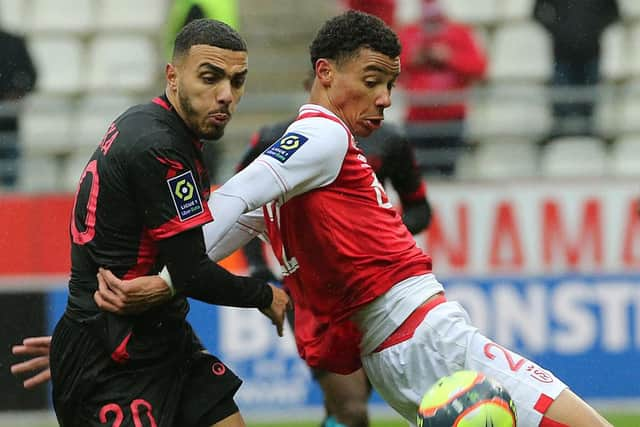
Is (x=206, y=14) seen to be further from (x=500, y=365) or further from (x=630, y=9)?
(x=500, y=365)

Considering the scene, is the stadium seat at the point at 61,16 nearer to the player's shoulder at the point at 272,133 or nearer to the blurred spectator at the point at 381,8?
the blurred spectator at the point at 381,8

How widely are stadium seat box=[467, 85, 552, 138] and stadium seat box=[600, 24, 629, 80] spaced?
0.69m

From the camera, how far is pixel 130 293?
15.3ft

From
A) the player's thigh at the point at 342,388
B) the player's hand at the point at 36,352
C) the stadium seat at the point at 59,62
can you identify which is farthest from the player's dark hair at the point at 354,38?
the stadium seat at the point at 59,62

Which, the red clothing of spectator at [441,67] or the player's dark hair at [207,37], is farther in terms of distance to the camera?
the red clothing of spectator at [441,67]

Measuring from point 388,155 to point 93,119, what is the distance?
4.46 meters

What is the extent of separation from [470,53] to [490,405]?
6.40 meters

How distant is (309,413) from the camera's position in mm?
9812

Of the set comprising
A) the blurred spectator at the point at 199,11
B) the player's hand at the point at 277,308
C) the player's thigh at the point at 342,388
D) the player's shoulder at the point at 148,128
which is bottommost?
the player's thigh at the point at 342,388

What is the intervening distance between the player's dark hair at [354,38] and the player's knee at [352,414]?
2.19 metres

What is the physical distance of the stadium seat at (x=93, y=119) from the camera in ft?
35.2

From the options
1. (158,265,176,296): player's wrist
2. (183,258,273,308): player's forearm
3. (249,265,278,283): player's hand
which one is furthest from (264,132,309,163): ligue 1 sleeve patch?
(249,265,278,283): player's hand

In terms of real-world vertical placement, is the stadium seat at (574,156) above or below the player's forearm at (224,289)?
below

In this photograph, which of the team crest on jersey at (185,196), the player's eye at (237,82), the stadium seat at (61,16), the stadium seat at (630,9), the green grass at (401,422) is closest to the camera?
the team crest on jersey at (185,196)
